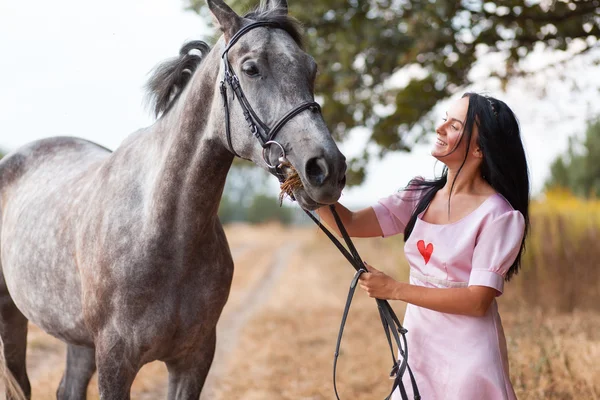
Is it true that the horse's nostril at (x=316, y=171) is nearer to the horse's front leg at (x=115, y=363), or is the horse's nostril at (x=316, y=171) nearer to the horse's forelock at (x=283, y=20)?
the horse's forelock at (x=283, y=20)

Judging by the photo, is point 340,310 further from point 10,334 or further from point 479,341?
point 479,341

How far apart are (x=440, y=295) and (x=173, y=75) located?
4.69 feet

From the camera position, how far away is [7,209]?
3.57m

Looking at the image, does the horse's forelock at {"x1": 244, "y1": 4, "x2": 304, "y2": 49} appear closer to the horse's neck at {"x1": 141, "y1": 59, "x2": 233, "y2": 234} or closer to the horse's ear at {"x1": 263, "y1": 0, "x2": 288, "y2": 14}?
the horse's ear at {"x1": 263, "y1": 0, "x2": 288, "y2": 14}

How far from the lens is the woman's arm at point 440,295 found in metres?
1.99

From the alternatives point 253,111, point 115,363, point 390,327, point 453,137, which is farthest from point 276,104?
point 115,363

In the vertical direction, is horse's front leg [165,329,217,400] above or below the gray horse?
below

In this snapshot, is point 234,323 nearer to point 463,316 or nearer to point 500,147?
point 463,316

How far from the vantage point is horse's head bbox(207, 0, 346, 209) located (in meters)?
1.86

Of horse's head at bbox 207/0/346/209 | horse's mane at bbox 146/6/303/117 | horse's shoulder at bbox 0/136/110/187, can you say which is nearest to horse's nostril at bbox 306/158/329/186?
horse's head at bbox 207/0/346/209

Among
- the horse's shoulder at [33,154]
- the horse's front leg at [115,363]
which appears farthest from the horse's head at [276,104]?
the horse's shoulder at [33,154]

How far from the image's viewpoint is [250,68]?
2057 millimetres

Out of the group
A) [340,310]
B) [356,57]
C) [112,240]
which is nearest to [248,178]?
[340,310]

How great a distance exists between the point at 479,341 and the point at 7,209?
2832mm
